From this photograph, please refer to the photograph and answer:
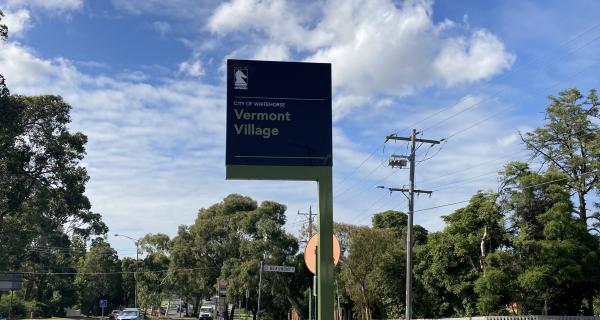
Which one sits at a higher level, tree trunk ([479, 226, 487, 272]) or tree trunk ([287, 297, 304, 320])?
tree trunk ([479, 226, 487, 272])

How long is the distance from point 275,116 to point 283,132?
9.6 inches

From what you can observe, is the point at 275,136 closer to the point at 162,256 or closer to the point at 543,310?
the point at 543,310

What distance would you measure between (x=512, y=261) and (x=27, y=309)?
5137 cm

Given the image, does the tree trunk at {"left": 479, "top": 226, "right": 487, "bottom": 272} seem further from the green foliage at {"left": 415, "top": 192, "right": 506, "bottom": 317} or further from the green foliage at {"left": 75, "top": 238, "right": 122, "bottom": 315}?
the green foliage at {"left": 75, "top": 238, "right": 122, "bottom": 315}

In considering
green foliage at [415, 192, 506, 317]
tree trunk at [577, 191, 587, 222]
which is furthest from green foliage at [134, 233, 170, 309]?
tree trunk at [577, 191, 587, 222]

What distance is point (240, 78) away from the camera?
26.1 feet

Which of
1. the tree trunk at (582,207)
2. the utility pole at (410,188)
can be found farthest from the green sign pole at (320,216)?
the tree trunk at (582,207)

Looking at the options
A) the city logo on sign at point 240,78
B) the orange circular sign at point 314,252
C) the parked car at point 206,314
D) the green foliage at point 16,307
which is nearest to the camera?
the city logo on sign at point 240,78

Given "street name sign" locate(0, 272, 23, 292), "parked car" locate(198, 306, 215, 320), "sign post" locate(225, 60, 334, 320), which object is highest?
"sign post" locate(225, 60, 334, 320)

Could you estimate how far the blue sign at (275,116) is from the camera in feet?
25.9

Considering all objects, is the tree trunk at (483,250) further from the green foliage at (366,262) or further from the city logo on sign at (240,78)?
the city logo on sign at (240,78)

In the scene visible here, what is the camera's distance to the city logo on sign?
7.94 metres

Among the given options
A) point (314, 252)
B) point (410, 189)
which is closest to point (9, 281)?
point (410, 189)

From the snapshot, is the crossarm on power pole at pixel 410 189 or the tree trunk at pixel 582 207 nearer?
the crossarm on power pole at pixel 410 189
